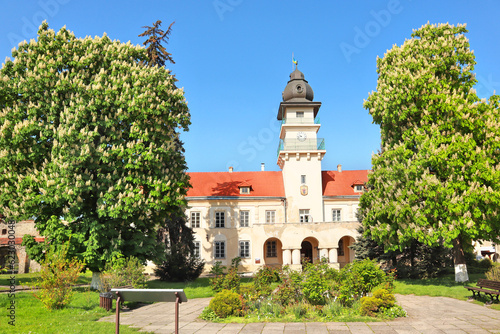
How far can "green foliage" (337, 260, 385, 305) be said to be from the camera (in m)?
12.9

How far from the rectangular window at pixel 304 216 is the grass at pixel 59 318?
77.7 ft

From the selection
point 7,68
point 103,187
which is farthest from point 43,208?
point 7,68

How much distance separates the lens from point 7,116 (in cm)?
1786

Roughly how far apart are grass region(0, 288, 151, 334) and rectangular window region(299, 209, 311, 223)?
77.7ft

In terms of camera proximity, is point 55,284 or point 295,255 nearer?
point 55,284

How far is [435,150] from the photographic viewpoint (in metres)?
18.1

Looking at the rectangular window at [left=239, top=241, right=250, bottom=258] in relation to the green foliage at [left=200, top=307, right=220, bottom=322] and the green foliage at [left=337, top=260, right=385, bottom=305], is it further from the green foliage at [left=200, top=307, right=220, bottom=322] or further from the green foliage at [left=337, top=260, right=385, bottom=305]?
the green foliage at [left=200, top=307, right=220, bottom=322]

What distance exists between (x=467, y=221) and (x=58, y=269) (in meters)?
17.7

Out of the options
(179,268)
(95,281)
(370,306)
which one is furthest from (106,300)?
(179,268)

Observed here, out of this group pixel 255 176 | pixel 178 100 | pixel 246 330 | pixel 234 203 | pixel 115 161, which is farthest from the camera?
pixel 255 176

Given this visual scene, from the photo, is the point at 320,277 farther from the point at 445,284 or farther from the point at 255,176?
the point at 255,176

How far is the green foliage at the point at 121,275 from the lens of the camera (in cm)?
1467

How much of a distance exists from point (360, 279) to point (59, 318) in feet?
33.1

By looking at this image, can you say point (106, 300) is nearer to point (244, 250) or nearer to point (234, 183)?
point (244, 250)
